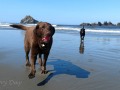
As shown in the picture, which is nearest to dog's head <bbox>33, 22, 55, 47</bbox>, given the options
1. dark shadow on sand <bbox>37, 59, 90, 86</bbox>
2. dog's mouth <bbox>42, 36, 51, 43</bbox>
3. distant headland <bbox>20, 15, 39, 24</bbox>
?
dog's mouth <bbox>42, 36, 51, 43</bbox>

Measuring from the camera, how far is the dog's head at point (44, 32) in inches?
222

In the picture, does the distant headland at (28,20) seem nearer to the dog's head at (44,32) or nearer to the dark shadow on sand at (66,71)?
the dark shadow on sand at (66,71)

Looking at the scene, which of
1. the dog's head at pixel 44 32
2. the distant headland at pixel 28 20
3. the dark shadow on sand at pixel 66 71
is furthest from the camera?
the distant headland at pixel 28 20

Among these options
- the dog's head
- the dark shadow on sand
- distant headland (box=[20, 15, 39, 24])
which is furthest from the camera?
distant headland (box=[20, 15, 39, 24])

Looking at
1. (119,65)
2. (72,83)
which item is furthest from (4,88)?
(119,65)

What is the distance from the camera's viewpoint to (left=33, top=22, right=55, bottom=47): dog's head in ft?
18.5

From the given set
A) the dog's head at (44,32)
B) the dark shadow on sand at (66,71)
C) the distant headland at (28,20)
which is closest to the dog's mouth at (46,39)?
the dog's head at (44,32)

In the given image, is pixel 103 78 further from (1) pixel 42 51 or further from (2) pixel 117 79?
(1) pixel 42 51

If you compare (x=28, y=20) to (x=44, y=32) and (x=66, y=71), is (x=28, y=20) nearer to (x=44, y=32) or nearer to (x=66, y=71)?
(x=66, y=71)

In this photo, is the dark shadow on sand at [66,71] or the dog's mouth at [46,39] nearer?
the dog's mouth at [46,39]

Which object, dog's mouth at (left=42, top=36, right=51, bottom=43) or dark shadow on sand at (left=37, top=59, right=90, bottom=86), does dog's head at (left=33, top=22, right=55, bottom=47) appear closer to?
dog's mouth at (left=42, top=36, right=51, bottom=43)

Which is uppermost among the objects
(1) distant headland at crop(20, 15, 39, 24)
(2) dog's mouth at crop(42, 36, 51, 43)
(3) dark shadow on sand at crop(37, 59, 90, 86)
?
(2) dog's mouth at crop(42, 36, 51, 43)

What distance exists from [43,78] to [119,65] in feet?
10.8

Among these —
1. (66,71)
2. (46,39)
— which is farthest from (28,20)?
(46,39)
